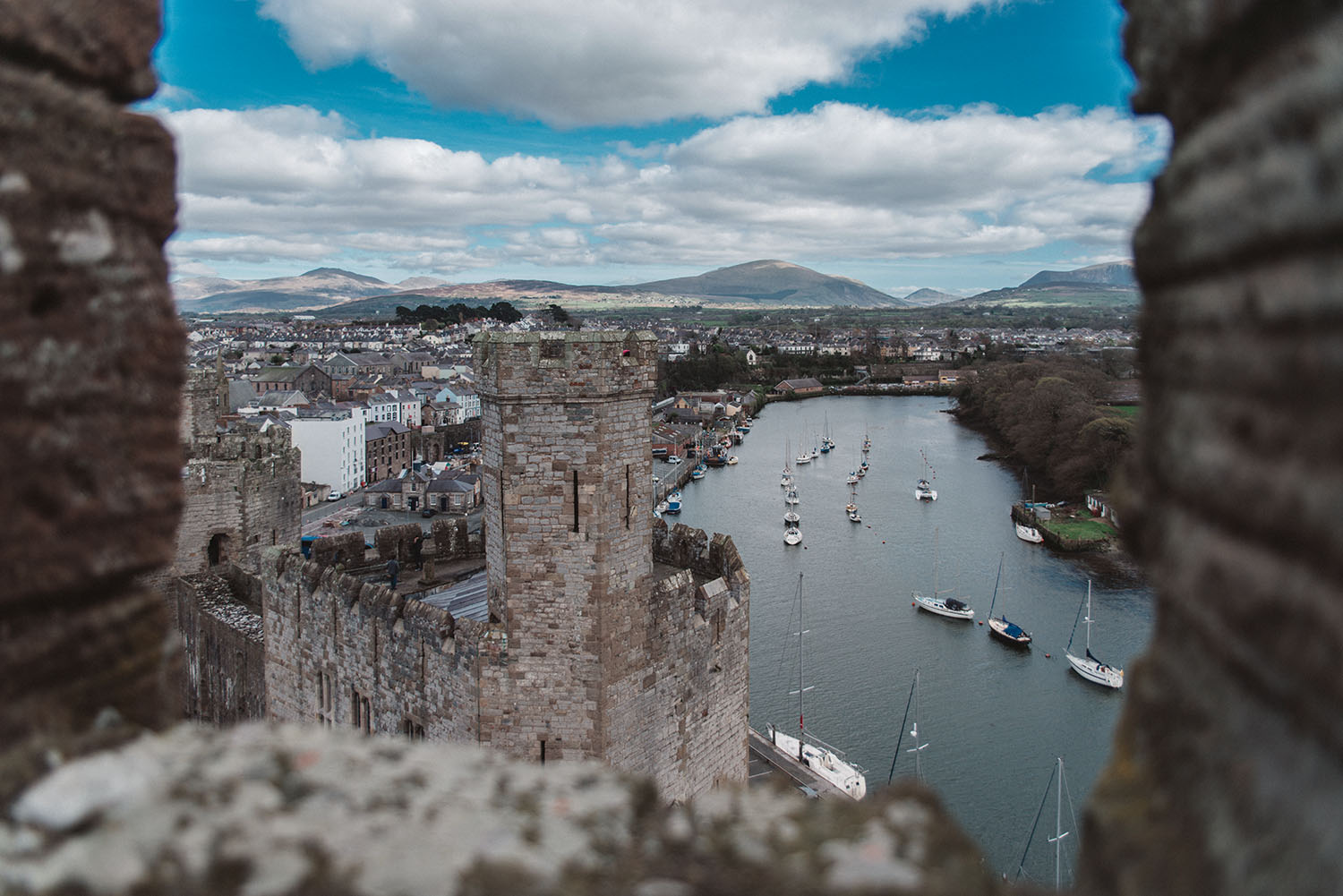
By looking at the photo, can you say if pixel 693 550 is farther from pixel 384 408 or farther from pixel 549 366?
pixel 384 408

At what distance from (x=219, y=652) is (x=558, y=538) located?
819cm

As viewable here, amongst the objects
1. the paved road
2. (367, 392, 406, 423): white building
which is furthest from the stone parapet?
(367, 392, 406, 423): white building

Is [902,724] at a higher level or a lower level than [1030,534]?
lower

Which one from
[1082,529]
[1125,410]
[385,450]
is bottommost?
[1082,529]

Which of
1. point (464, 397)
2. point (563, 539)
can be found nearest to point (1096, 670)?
point (563, 539)

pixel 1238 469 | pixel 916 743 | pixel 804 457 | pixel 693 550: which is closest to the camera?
pixel 1238 469

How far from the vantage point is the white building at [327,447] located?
53625 mm

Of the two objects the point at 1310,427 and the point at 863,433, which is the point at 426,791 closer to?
the point at 1310,427

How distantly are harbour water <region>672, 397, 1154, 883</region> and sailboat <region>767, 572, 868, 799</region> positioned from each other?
774mm

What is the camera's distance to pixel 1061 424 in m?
55.0

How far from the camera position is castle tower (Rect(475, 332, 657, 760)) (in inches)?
319

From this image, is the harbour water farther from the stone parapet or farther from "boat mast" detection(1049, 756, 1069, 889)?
the stone parapet

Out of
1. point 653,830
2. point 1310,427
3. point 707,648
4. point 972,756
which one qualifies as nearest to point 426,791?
point 653,830

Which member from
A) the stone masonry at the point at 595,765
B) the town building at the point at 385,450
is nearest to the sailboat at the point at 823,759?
the stone masonry at the point at 595,765
